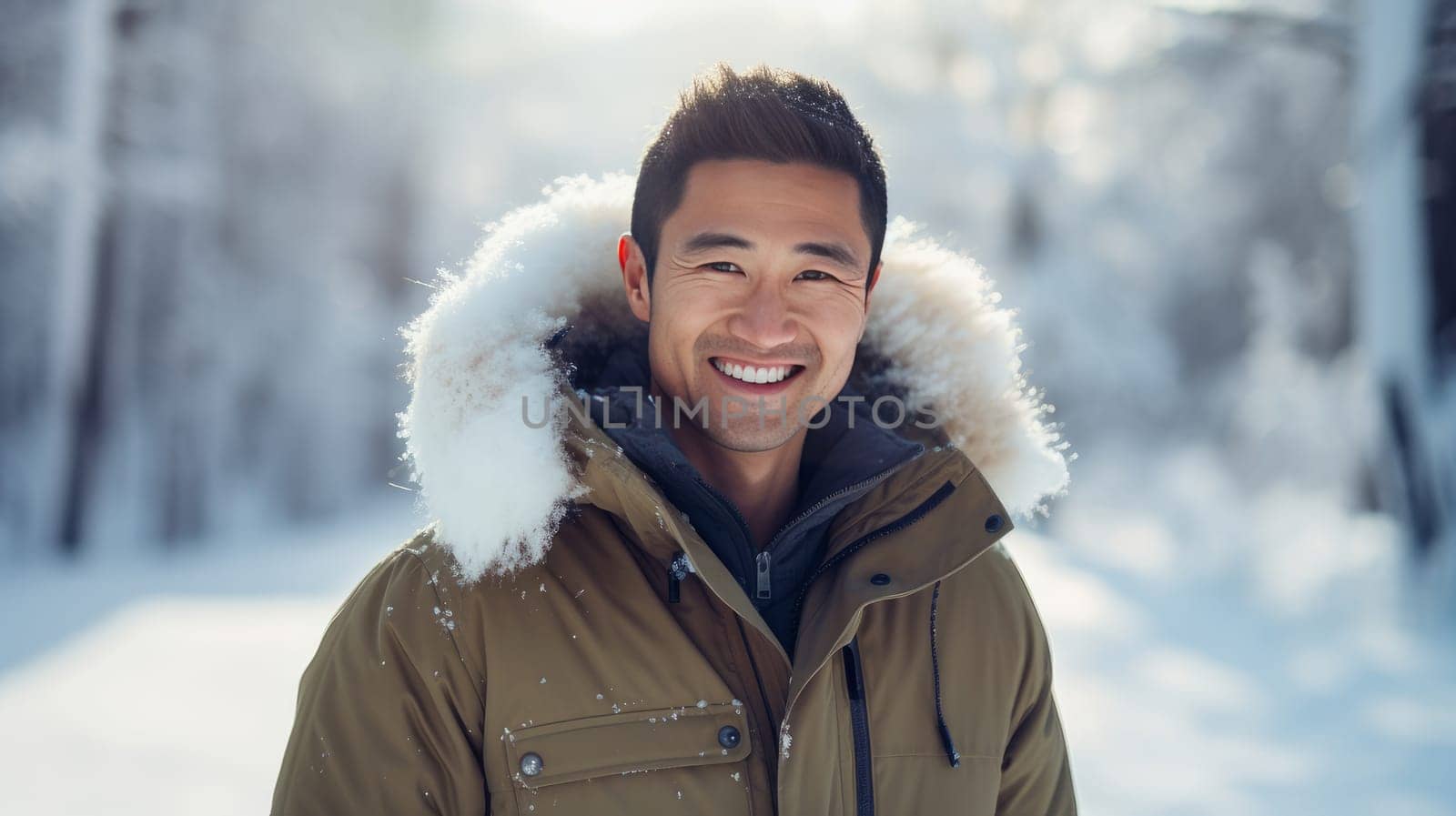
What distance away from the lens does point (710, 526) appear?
1965mm

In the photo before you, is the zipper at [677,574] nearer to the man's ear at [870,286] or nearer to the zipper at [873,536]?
the zipper at [873,536]

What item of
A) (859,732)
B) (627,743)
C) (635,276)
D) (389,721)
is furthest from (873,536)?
(389,721)

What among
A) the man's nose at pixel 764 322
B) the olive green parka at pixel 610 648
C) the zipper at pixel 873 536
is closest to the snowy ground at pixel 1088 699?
the olive green parka at pixel 610 648

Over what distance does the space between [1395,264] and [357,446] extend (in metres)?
12.0

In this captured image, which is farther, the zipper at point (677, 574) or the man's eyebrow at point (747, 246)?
the man's eyebrow at point (747, 246)

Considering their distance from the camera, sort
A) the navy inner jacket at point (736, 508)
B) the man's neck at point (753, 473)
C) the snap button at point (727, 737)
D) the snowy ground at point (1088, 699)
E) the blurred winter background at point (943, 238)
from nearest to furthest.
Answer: the snap button at point (727, 737), the navy inner jacket at point (736, 508), the man's neck at point (753, 473), the snowy ground at point (1088, 699), the blurred winter background at point (943, 238)

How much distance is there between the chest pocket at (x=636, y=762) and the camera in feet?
5.29

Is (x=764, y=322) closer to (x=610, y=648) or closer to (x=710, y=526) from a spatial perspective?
(x=710, y=526)

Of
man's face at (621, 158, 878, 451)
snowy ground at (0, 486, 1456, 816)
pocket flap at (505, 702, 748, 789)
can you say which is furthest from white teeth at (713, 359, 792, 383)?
snowy ground at (0, 486, 1456, 816)

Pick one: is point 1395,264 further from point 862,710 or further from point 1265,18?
point 862,710

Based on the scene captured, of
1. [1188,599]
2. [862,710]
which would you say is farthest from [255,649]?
[1188,599]

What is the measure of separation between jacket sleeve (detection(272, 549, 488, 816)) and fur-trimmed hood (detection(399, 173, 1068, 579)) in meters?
0.14

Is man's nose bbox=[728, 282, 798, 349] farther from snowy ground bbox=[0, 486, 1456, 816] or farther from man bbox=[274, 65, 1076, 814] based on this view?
snowy ground bbox=[0, 486, 1456, 816]
